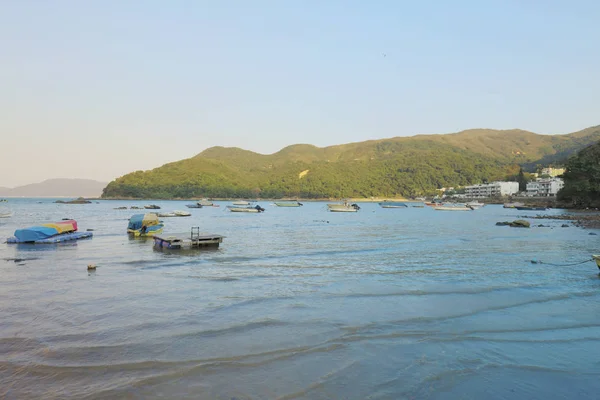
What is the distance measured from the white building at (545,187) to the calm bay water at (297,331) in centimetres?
15159

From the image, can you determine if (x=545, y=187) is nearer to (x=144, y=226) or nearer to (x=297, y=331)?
(x=144, y=226)

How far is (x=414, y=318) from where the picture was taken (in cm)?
1180

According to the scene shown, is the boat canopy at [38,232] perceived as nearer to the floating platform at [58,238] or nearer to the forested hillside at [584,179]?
the floating platform at [58,238]

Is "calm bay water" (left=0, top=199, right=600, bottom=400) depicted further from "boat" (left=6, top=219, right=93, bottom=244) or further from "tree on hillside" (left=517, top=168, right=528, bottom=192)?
"tree on hillside" (left=517, top=168, right=528, bottom=192)

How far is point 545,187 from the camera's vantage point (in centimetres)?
15875

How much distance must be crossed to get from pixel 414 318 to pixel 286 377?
17.6ft

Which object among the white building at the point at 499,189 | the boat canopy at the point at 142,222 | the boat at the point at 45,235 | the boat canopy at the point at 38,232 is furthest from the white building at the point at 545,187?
the boat canopy at the point at 38,232

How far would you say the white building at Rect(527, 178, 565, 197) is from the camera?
5942 inches

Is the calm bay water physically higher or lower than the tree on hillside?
lower

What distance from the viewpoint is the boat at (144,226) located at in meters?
36.6

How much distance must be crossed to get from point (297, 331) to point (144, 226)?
29887 mm

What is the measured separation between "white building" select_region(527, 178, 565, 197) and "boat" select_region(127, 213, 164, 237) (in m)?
149

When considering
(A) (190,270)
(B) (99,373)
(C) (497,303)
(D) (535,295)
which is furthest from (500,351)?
(A) (190,270)

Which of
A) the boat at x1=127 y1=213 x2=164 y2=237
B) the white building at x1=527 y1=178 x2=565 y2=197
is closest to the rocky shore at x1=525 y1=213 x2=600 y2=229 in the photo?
the boat at x1=127 y1=213 x2=164 y2=237
